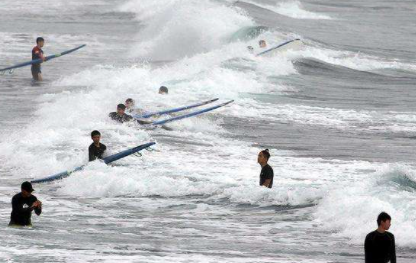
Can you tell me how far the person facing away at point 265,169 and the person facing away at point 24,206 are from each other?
12.8 ft

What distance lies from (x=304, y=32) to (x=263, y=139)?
2712 cm

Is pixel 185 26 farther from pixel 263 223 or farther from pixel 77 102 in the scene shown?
pixel 263 223

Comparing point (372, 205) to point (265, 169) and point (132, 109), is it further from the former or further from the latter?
point (132, 109)

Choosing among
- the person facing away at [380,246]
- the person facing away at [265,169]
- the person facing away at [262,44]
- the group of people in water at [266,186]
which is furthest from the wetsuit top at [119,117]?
the person facing away at [262,44]

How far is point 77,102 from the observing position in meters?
29.4

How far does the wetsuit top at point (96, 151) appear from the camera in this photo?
65.0ft

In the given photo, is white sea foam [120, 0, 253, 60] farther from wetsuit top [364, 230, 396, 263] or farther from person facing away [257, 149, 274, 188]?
wetsuit top [364, 230, 396, 263]

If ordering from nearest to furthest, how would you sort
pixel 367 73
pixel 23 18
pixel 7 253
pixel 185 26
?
pixel 7 253 → pixel 367 73 → pixel 185 26 → pixel 23 18

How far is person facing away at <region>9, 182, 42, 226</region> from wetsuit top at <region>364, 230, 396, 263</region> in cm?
499

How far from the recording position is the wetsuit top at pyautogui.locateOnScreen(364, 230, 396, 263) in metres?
11.2

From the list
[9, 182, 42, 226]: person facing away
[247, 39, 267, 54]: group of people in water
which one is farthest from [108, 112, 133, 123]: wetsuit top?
[247, 39, 267, 54]: group of people in water

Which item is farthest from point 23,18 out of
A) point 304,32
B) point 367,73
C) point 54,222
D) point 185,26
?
point 54,222

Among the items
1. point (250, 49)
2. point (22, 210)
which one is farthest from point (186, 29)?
point (22, 210)

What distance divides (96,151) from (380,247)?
376 inches
